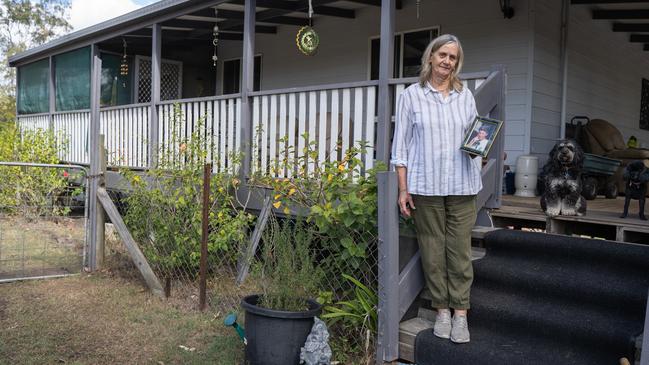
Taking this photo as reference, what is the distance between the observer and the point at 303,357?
10.1ft

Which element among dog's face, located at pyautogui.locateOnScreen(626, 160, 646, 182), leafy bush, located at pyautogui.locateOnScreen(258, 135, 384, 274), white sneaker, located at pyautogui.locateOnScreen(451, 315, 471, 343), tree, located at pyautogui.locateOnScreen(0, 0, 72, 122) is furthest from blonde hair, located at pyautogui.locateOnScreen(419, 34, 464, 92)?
tree, located at pyautogui.locateOnScreen(0, 0, 72, 122)

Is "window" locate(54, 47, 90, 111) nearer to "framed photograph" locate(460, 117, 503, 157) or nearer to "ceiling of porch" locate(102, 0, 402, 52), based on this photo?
"ceiling of porch" locate(102, 0, 402, 52)

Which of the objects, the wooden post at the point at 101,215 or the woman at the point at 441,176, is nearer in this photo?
the woman at the point at 441,176

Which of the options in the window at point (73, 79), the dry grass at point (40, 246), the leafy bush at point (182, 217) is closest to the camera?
the leafy bush at point (182, 217)

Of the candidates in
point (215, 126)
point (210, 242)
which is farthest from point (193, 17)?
point (210, 242)

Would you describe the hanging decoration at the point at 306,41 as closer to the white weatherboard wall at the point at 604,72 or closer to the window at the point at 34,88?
the white weatherboard wall at the point at 604,72

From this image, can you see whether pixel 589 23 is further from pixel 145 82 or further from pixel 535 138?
pixel 145 82

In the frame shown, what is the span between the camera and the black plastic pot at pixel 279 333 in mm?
3107

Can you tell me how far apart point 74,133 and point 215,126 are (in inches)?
180

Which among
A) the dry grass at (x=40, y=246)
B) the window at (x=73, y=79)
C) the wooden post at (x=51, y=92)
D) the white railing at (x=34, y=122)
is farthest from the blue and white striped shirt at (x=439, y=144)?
the white railing at (x=34, y=122)

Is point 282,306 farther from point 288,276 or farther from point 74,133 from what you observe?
point 74,133

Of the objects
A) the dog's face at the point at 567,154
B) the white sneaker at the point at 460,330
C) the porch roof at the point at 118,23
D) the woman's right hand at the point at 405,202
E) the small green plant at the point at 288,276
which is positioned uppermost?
the porch roof at the point at 118,23

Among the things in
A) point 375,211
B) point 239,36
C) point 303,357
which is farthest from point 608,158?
point 239,36

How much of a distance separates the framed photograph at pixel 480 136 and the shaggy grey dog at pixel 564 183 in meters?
1.28
